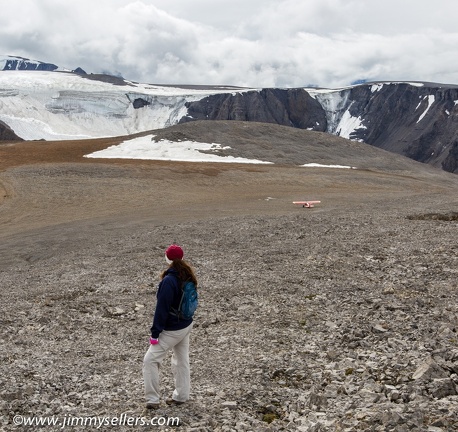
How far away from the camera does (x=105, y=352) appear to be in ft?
36.1

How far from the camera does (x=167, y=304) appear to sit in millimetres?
7984

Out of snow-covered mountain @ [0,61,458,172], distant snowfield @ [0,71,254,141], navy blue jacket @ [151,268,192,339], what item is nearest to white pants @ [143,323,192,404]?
navy blue jacket @ [151,268,192,339]

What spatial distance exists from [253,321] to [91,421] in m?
5.62

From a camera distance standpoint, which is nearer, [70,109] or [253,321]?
[253,321]

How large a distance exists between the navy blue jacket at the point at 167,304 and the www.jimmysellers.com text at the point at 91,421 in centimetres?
124

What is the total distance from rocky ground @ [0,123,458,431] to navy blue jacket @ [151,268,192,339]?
132cm

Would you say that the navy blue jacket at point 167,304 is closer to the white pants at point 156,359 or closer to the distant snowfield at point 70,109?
the white pants at point 156,359

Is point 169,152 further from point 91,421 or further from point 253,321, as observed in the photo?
point 91,421

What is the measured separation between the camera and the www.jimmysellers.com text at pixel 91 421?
306 inches

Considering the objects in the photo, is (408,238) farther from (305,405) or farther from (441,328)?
(305,405)

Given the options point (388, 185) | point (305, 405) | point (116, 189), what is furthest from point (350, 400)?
point (388, 185)

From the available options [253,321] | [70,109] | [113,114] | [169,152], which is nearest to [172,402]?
[253,321]

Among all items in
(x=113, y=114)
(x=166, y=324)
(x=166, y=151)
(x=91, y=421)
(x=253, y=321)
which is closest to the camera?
(x=91, y=421)

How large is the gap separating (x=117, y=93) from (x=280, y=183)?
6029 inches
